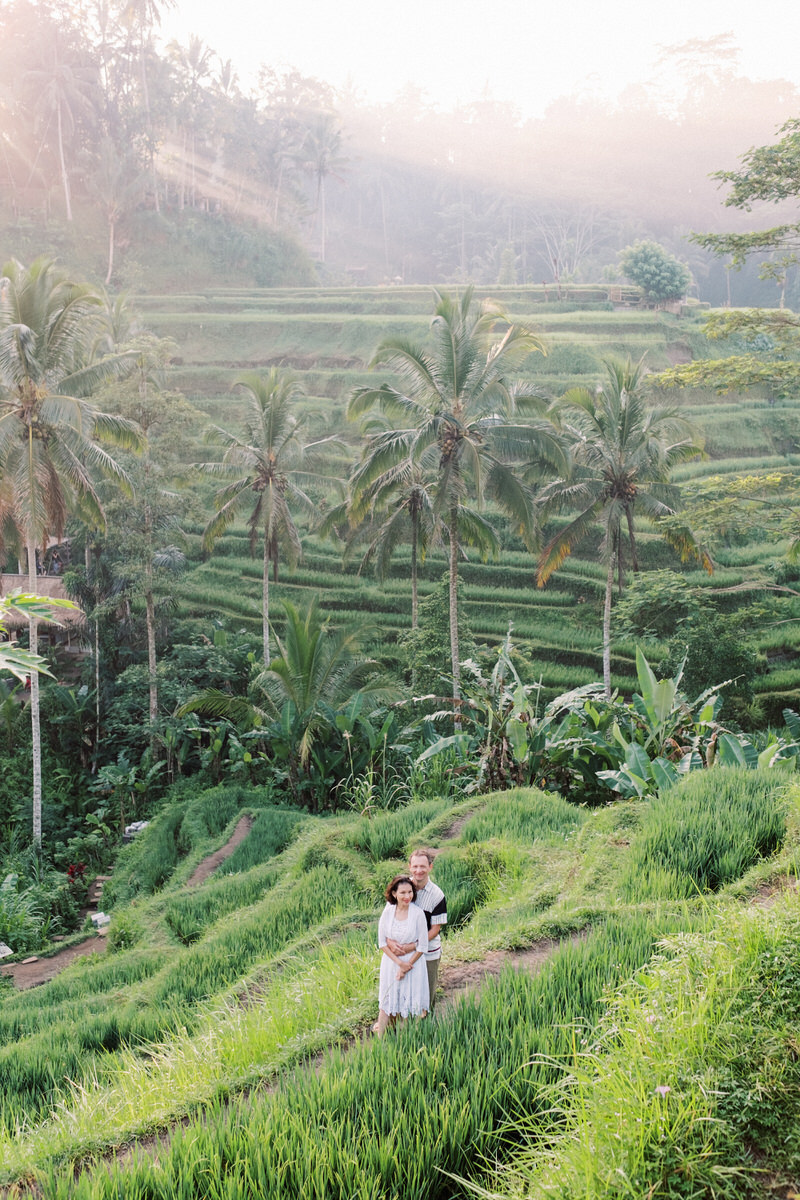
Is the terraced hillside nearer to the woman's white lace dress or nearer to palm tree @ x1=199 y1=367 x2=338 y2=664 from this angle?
palm tree @ x1=199 y1=367 x2=338 y2=664

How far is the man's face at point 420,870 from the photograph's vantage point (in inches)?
165

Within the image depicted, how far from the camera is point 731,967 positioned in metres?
3.12

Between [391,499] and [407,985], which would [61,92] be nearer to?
[391,499]

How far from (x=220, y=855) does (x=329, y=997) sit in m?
6.77

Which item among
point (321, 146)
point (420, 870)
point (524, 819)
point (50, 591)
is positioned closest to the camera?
point (420, 870)

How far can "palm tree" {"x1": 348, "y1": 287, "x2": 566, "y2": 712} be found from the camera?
13.7 metres

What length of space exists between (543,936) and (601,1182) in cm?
239

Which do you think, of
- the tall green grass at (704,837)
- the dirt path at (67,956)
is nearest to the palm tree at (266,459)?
the dirt path at (67,956)

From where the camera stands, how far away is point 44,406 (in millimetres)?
13766

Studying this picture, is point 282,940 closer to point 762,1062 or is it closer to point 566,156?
point 762,1062

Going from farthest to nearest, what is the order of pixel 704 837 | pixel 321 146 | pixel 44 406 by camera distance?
pixel 321 146 → pixel 44 406 → pixel 704 837

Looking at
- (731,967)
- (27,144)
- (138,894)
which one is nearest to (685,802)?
(731,967)

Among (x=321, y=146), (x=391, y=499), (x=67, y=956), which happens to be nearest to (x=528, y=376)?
(x=391, y=499)

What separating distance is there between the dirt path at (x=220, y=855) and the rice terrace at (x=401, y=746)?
0.07 metres
